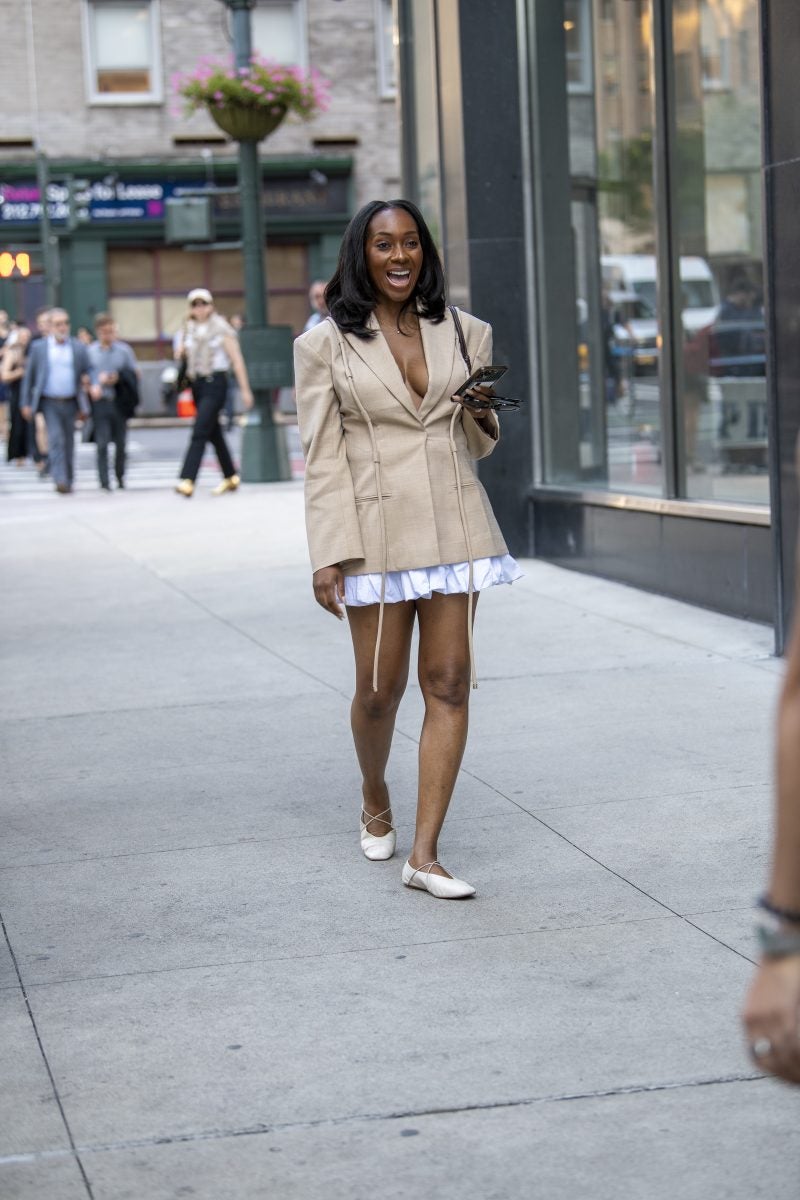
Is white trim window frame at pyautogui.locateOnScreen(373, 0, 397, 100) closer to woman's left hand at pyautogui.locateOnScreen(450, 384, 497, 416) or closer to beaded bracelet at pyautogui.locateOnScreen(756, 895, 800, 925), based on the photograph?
woman's left hand at pyautogui.locateOnScreen(450, 384, 497, 416)

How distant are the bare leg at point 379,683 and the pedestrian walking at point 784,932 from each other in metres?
3.19

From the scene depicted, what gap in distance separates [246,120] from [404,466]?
49.8 ft

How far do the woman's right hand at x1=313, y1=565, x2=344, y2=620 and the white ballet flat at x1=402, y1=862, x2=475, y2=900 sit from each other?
0.73 metres

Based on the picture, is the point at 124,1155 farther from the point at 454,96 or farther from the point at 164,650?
the point at 454,96

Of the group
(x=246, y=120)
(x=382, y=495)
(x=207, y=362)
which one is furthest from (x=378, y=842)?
(x=246, y=120)

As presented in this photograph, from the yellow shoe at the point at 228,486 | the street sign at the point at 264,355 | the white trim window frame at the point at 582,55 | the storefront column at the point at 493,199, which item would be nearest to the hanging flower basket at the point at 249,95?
the street sign at the point at 264,355

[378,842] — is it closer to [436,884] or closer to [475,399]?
[436,884]

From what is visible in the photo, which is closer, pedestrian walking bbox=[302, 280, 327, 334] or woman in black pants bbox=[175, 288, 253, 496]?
pedestrian walking bbox=[302, 280, 327, 334]

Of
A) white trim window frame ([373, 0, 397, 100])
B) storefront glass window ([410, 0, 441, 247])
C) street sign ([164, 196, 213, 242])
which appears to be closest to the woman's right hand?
storefront glass window ([410, 0, 441, 247])

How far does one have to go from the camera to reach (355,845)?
557 cm

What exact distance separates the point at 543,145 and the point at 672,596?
3445 millimetres

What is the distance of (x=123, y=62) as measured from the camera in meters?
35.3

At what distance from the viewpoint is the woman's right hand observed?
503 cm

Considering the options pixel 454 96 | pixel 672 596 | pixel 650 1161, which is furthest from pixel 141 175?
pixel 650 1161
